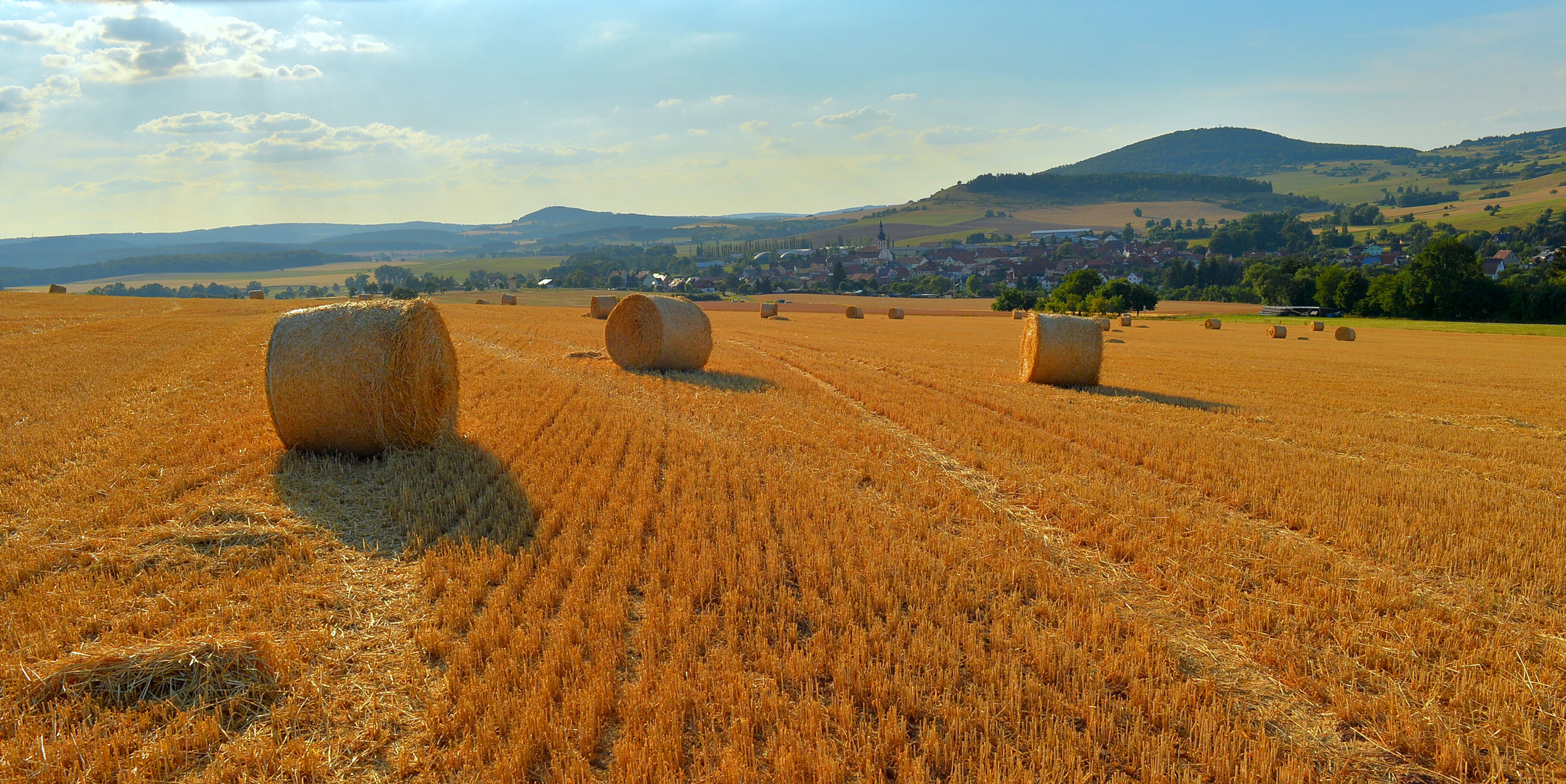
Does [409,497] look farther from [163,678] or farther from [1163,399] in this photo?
[1163,399]

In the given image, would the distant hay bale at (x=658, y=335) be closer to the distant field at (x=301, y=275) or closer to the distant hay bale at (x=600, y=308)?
the distant hay bale at (x=600, y=308)

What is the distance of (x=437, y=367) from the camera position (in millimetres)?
9477

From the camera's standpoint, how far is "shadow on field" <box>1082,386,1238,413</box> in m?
13.7

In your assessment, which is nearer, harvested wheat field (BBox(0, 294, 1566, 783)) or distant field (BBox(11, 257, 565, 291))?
harvested wheat field (BBox(0, 294, 1566, 783))

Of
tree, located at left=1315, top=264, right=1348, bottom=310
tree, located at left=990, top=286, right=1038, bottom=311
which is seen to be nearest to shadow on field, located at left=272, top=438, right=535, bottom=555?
tree, located at left=990, top=286, right=1038, bottom=311

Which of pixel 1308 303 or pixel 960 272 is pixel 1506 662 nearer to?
pixel 1308 303

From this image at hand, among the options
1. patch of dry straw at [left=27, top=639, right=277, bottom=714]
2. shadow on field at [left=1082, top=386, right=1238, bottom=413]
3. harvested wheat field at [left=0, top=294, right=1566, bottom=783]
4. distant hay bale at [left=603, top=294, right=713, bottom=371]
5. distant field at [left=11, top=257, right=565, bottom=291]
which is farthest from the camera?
distant field at [left=11, top=257, right=565, bottom=291]

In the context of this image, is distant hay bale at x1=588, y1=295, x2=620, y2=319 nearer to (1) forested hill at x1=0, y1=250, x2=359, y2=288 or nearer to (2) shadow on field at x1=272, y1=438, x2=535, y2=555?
(2) shadow on field at x1=272, y1=438, x2=535, y2=555

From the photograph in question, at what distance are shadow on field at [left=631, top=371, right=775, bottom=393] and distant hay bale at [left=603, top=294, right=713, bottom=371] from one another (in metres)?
0.29

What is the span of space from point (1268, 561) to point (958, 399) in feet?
26.6

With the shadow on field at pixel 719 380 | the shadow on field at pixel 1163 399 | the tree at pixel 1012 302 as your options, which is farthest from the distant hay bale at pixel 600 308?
the tree at pixel 1012 302

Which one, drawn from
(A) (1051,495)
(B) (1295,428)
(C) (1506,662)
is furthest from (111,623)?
(B) (1295,428)

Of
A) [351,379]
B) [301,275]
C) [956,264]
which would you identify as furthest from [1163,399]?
[301,275]

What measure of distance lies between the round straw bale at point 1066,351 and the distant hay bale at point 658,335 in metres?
7.10
